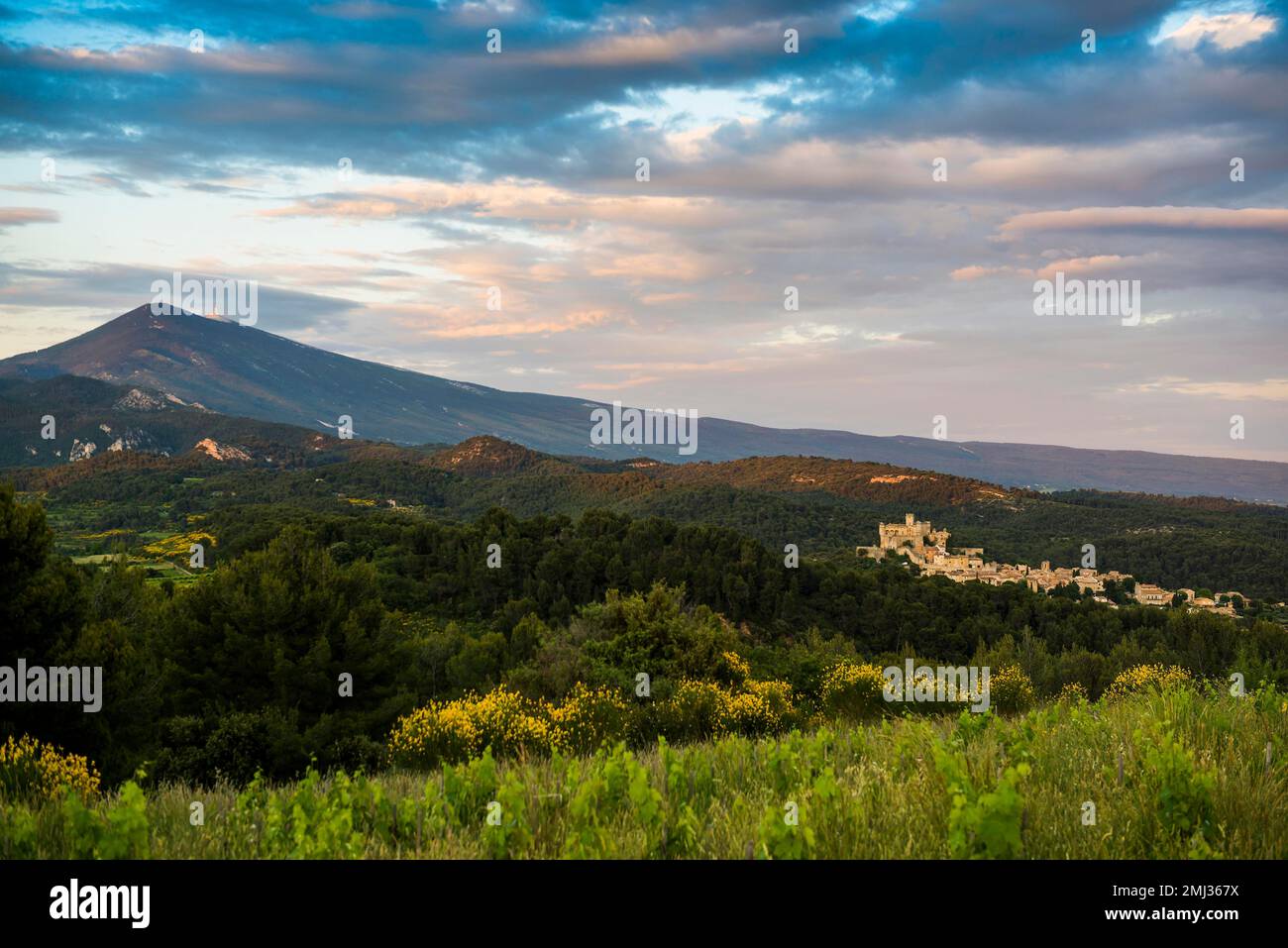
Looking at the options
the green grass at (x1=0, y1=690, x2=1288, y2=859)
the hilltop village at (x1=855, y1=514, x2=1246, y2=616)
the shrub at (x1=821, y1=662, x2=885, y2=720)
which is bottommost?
the hilltop village at (x1=855, y1=514, x2=1246, y2=616)

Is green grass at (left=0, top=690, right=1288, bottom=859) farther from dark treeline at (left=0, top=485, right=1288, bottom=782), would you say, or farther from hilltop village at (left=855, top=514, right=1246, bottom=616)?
hilltop village at (left=855, top=514, right=1246, bottom=616)

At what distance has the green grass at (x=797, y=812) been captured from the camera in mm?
3746

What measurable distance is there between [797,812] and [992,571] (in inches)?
4436

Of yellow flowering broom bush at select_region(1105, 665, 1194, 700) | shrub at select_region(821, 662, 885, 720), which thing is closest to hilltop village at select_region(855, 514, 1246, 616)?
yellow flowering broom bush at select_region(1105, 665, 1194, 700)

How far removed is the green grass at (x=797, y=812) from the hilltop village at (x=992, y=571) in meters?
83.1

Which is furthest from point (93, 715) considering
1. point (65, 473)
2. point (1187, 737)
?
point (65, 473)

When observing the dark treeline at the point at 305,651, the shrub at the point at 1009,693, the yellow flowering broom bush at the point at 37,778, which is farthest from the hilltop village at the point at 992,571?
the yellow flowering broom bush at the point at 37,778

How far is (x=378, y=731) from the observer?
2228 cm

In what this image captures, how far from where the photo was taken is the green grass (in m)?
3.75

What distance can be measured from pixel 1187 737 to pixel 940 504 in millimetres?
169179

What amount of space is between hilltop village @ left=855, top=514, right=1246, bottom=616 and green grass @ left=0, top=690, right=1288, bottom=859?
83.1 meters

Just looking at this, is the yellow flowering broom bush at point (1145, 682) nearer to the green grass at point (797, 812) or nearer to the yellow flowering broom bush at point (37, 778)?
the green grass at point (797, 812)

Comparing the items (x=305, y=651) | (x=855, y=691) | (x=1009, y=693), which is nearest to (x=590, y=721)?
(x=855, y=691)
